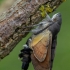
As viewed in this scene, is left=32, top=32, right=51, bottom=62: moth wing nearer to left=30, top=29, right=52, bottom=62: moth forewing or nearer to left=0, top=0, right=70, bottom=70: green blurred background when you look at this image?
left=30, top=29, right=52, bottom=62: moth forewing

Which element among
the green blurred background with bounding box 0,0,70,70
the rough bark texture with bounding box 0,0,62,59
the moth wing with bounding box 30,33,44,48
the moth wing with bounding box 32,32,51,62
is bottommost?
the green blurred background with bounding box 0,0,70,70

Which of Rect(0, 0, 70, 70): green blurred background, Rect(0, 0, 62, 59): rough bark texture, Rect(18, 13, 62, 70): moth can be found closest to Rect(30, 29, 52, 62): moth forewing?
Rect(18, 13, 62, 70): moth

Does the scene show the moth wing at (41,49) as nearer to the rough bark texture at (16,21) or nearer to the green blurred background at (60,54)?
the rough bark texture at (16,21)


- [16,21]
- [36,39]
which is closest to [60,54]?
[36,39]

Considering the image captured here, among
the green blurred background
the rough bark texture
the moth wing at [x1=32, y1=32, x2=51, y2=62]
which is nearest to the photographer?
the rough bark texture

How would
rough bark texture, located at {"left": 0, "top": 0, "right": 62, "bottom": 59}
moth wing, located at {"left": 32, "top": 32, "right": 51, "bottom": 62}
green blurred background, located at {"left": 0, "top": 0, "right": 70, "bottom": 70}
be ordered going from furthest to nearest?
1. green blurred background, located at {"left": 0, "top": 0, "right": 70, "bottom": 70}
2. moth wing, located at {"left": 32, "top": 32, "right": 51, "bottom": 62}
3. rough bark texture, located at {"left": 0, "top": 0, "right": 62, "bottom": 59}

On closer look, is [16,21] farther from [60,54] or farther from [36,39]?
[60,54]

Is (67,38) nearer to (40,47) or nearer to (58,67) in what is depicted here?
(58,67)

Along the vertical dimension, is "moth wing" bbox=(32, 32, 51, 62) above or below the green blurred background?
above

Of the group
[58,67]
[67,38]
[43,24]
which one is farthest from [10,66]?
[43,24]
